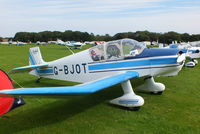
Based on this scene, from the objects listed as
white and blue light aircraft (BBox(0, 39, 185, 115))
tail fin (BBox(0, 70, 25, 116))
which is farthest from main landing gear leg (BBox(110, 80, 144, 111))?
tail fin (BBox(0, 70, 25, 116))

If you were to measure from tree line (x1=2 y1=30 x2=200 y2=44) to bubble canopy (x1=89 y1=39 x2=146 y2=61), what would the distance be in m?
78.5

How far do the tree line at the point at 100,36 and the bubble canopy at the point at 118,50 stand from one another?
78544 mm

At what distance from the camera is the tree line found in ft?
288

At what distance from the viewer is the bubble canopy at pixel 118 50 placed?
5578 mm

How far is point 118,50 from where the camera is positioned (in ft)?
18.5

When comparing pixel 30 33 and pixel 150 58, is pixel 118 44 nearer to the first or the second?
pixel 150 58

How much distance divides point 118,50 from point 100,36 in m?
Result: 119

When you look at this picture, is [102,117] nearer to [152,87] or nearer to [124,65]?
[124,65]

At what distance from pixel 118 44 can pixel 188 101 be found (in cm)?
264

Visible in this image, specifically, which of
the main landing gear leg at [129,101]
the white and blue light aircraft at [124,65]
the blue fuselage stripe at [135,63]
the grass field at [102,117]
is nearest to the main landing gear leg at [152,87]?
the white and blue light aircraft at [124,65]

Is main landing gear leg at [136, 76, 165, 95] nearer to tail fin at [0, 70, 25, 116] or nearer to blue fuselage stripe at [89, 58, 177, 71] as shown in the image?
blue fuselage stripe at [89, 58, 177, 71]

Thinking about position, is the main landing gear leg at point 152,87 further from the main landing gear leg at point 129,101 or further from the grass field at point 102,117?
the main landing gear leg at point 129,101

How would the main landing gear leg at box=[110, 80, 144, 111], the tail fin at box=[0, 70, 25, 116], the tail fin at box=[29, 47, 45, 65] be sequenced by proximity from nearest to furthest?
the tail fin at box=[0, 70, 25, 116] → the main landing gear leg at box=[110, 80, 144, 111] → the tail fin at box=[29, 47, 45, 65]

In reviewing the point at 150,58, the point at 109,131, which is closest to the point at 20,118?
the point at 109,131
